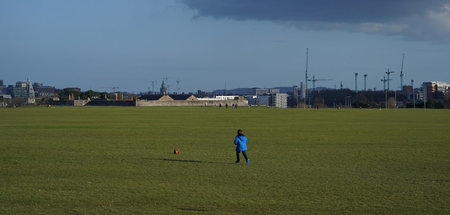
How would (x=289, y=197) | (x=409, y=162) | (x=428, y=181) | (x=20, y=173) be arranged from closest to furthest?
1. (x=289, y=197)
2. (x=428, y=181)
3. (x=20, y=173)
4. (x=409, y=162)

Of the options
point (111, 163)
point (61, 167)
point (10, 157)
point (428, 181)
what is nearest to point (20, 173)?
point (61, 167)

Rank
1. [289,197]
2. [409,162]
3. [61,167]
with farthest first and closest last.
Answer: [409,162] < [61,167] < [289,197]

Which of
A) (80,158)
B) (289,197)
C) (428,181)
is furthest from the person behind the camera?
(80,158)

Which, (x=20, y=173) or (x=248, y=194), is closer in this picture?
(x=248, y=194)

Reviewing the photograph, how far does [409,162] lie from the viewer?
706 inches

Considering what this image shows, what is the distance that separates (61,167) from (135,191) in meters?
5.15

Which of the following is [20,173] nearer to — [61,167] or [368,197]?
[61,167]

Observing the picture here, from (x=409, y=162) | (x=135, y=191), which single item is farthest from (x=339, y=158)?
(x=135, y=191)

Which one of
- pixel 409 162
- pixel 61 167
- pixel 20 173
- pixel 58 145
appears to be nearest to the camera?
pixel 20 173

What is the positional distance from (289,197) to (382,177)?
4139 millimetres

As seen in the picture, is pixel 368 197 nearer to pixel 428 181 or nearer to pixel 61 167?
pixel 428 181

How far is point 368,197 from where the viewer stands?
11.8 metres

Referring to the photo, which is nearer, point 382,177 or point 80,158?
point 382,177

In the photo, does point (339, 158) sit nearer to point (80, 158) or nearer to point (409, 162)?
point (409, 162)
